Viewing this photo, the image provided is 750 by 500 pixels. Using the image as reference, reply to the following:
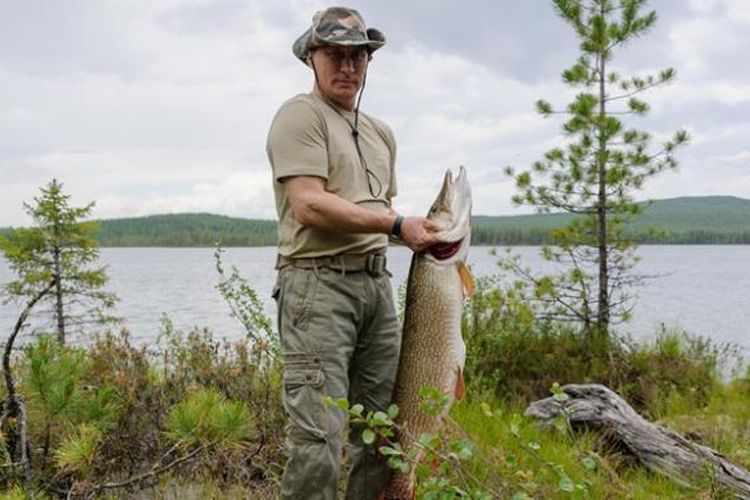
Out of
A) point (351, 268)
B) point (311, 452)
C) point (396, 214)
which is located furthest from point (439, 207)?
point (311, 452)

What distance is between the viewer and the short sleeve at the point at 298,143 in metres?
3.67

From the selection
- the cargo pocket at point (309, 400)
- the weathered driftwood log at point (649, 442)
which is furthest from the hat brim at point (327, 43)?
the weathered driftwood log at point (649, 442)

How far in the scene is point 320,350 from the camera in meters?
3.74

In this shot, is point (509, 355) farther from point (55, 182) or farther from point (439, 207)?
point (55, 182)

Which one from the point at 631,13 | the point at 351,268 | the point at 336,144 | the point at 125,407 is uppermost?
the point at 631,13

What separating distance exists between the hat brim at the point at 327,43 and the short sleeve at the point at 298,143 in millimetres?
299

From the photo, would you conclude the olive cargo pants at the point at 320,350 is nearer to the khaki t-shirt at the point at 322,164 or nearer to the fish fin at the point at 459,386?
the khaki t-shirt at the point at 322,164

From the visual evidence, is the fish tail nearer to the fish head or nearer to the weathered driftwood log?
the fish head

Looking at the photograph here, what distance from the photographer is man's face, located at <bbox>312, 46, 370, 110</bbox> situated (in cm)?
391

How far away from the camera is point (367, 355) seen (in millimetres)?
4137

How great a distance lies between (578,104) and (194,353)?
533cm

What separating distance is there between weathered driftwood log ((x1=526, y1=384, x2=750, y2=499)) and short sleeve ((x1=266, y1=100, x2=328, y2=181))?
2.37 metres

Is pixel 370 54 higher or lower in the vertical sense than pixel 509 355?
higher

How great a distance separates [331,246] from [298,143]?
0.51 m
